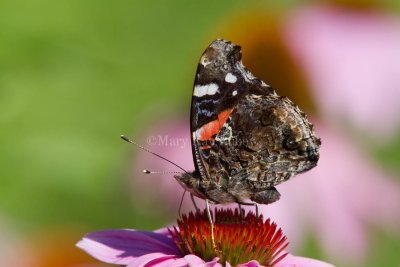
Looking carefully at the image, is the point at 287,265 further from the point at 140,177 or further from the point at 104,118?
the point at 104,118

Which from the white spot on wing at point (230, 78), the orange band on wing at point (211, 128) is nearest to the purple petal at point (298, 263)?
the orange band on wing at point (211, 128)

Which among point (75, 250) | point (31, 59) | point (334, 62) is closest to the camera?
point (31, 59)

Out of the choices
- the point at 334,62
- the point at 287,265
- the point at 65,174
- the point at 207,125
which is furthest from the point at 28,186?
the point at 287,265

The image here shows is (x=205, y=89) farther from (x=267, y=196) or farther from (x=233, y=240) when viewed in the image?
(x=233, y=240)

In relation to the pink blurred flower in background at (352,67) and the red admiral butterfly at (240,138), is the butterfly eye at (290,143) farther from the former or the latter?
the pink blurred flower in background at (352,67)

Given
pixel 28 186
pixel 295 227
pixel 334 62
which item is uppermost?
pixel 334 62

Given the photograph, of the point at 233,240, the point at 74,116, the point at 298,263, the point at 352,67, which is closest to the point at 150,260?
the point at 233,240
